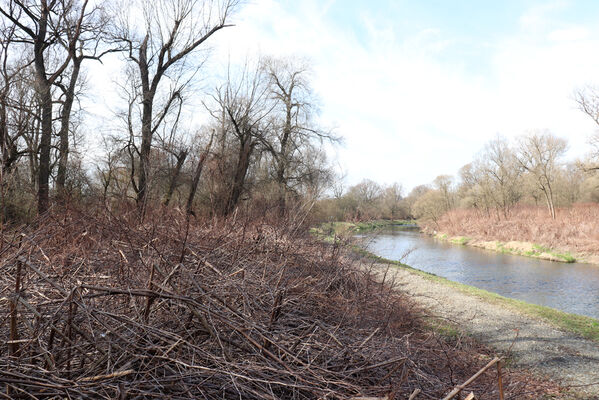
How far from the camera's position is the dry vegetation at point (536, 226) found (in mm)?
23913

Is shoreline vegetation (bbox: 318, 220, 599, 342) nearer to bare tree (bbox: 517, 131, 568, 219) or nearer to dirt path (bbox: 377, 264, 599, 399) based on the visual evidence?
dirt path (bbox: 377, 264, 599, 399)

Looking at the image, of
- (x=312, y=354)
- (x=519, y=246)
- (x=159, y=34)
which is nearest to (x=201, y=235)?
(x=312, y=354)

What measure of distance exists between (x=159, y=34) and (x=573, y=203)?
119ft

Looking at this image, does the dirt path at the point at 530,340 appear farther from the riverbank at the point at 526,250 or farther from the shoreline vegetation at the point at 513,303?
the riverbank at the point at 526,250

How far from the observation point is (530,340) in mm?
7934

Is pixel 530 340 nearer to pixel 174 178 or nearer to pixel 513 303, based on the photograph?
pixel 513 303

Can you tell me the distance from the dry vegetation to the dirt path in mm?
16698

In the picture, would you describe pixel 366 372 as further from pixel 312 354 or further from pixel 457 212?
pixel 457 212

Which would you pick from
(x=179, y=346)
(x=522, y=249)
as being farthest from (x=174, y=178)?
(x=522, y=249)

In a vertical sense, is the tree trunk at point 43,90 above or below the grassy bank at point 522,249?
above

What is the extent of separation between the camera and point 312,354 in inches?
95.7

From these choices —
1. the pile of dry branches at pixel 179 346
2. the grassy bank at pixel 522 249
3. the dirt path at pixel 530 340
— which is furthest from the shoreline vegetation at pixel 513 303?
the grassy bank at pixel 522 249

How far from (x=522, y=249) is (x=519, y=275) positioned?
851 cm

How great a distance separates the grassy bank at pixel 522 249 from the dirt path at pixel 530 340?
A: 46.9ft
